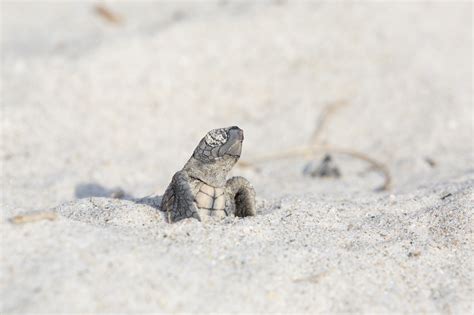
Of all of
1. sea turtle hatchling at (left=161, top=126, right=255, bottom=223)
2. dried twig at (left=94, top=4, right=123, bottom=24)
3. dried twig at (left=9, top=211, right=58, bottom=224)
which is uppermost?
dried twig at (left=94, top=4, right=123, bottom=24)

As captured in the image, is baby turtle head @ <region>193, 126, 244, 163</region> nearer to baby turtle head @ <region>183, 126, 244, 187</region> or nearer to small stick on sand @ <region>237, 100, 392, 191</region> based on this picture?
baby turtle head @ <region>183, 126, 244, 187</region>

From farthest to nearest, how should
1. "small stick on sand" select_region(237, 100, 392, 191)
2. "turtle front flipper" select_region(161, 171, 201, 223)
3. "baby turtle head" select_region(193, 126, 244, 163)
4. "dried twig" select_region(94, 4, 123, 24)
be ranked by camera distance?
1. "dried twig" select_region(94, 4, 123, 24)
2. "small stick on sand" select_region(237, 100, 392, 191)
3. "baby turtle head" select_region(193, 126, 244, 163)
4. "turtle front flipper" select_region(161, 171, 201, 223)

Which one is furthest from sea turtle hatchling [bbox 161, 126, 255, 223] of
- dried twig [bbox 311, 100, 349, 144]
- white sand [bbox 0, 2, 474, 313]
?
dried twig [bbox 311, 100, 349, 144]

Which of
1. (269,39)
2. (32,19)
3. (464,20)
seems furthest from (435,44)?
(32,19)

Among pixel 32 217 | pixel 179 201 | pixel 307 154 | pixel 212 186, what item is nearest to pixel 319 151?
pixel 307 154

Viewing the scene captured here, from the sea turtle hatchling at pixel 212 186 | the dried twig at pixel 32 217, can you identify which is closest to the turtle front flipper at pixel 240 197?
the sea turtle hatchling at pixel 212 186

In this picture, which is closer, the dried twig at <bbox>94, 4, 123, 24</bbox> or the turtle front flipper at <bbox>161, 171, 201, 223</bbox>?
the turtle front flipper at <bbox>161, 171, 201, 223</bbox>

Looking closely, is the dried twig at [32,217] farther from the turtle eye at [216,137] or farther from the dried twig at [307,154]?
the dried twig at [307,154]
